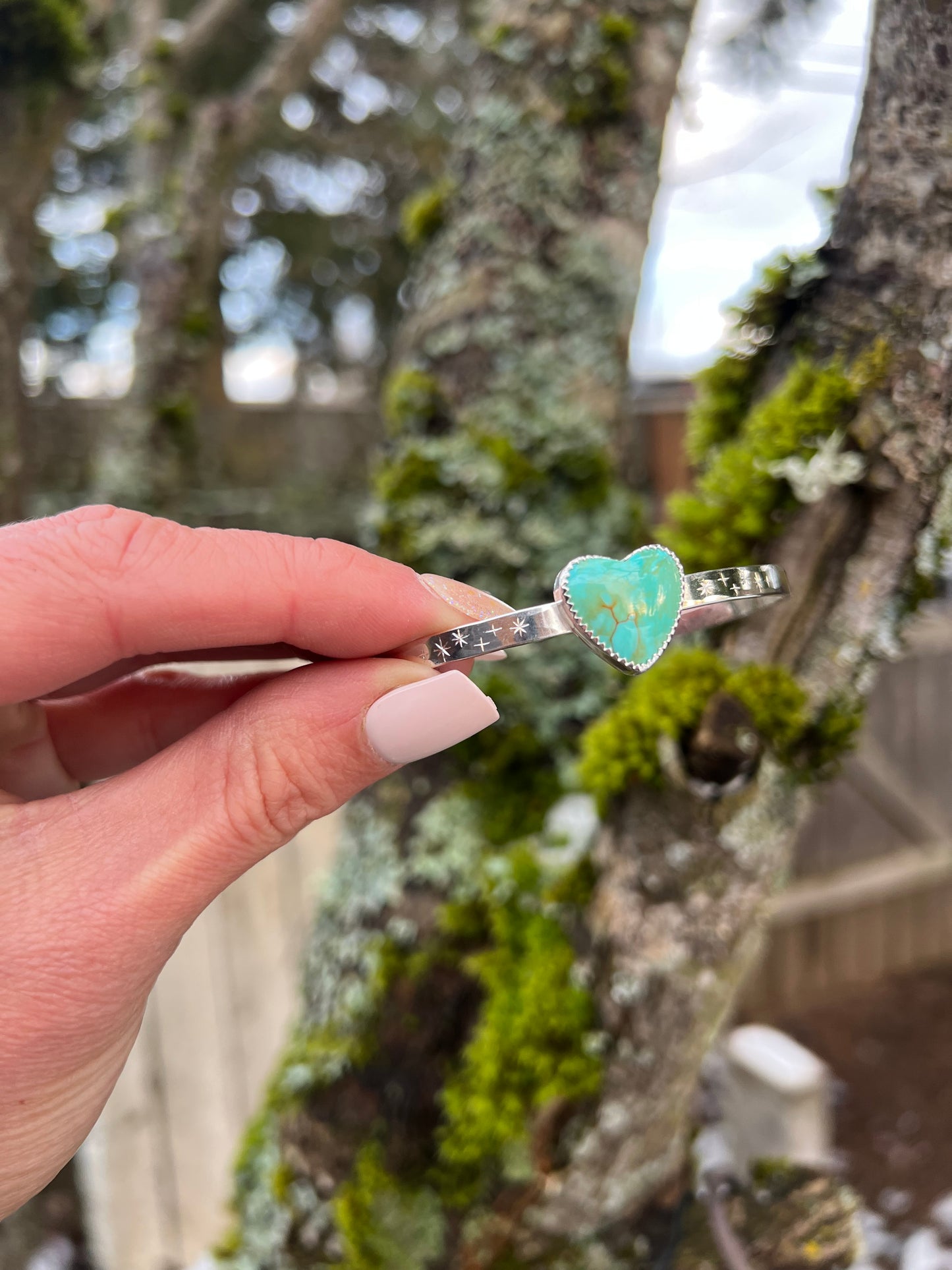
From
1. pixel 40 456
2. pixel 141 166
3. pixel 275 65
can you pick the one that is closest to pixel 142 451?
pixel 141 166

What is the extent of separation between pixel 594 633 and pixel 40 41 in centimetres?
174

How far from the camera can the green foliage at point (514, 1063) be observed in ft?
3.06

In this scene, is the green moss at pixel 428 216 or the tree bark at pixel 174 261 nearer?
the green moss at pixel 428 216

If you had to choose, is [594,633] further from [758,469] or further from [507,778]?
[507,778]

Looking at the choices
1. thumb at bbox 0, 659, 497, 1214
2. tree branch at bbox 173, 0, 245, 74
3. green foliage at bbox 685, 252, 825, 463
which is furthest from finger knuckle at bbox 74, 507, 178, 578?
tree branch at bbox 173, 0, 245, 74

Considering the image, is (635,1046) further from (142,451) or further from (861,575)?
(142,451)

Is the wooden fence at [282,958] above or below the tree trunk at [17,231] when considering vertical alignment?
below

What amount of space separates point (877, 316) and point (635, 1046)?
81cm

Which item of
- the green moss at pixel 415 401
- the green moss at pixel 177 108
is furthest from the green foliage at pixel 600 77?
the green moss at pixel 177 108

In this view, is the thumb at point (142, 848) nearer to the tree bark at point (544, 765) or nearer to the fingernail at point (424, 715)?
the fingernail at point (424, 715)

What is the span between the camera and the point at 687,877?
891 mm

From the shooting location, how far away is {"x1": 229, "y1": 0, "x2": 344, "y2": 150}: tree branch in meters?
1.93

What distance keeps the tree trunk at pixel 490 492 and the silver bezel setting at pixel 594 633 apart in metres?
0.45

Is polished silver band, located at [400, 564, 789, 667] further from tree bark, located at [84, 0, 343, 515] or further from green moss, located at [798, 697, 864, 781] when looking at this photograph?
tree bark, located at [84, 0, 343, 515]
